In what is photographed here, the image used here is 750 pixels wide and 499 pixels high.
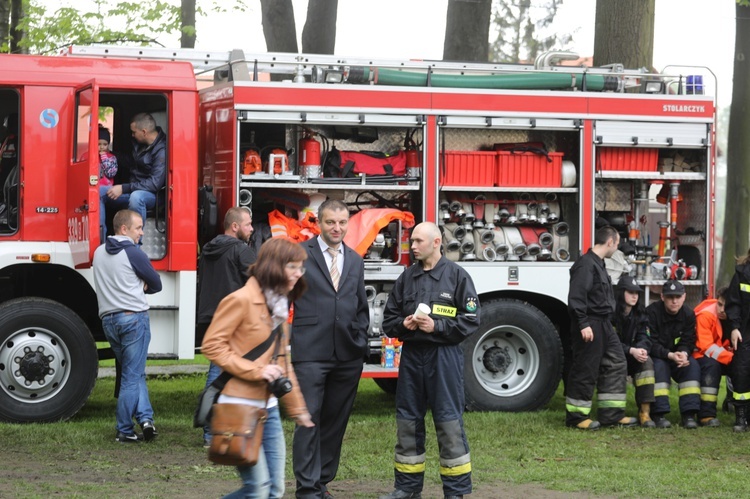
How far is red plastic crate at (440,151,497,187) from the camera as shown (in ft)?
34.1

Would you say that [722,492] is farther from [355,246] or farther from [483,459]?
[355,246]

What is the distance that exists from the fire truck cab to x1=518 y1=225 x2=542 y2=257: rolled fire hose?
2.97 m

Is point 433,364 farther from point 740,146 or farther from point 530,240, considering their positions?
point 740,146

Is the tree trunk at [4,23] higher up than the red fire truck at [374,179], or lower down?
higher up

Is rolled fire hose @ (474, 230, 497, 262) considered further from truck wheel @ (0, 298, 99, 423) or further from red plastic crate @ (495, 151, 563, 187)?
truck wheel @ (0, 298, 99, 423)

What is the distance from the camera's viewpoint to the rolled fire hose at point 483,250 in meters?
10.5

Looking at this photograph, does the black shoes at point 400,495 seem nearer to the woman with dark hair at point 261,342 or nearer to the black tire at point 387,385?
the woman with dark hair at point 261,342

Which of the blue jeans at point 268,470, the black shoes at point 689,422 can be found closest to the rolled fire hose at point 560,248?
the black shoes at point 689,422

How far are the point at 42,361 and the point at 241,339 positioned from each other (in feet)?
14.2

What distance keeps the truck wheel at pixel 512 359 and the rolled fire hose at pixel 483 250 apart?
39cm

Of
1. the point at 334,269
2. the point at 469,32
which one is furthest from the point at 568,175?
the point at 469,32

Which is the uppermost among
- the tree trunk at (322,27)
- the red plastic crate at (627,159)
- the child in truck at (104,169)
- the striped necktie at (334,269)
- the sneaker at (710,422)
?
the tree trunk at (322,27)

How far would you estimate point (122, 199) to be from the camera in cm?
957

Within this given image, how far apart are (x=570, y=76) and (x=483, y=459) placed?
3937 millimetres
